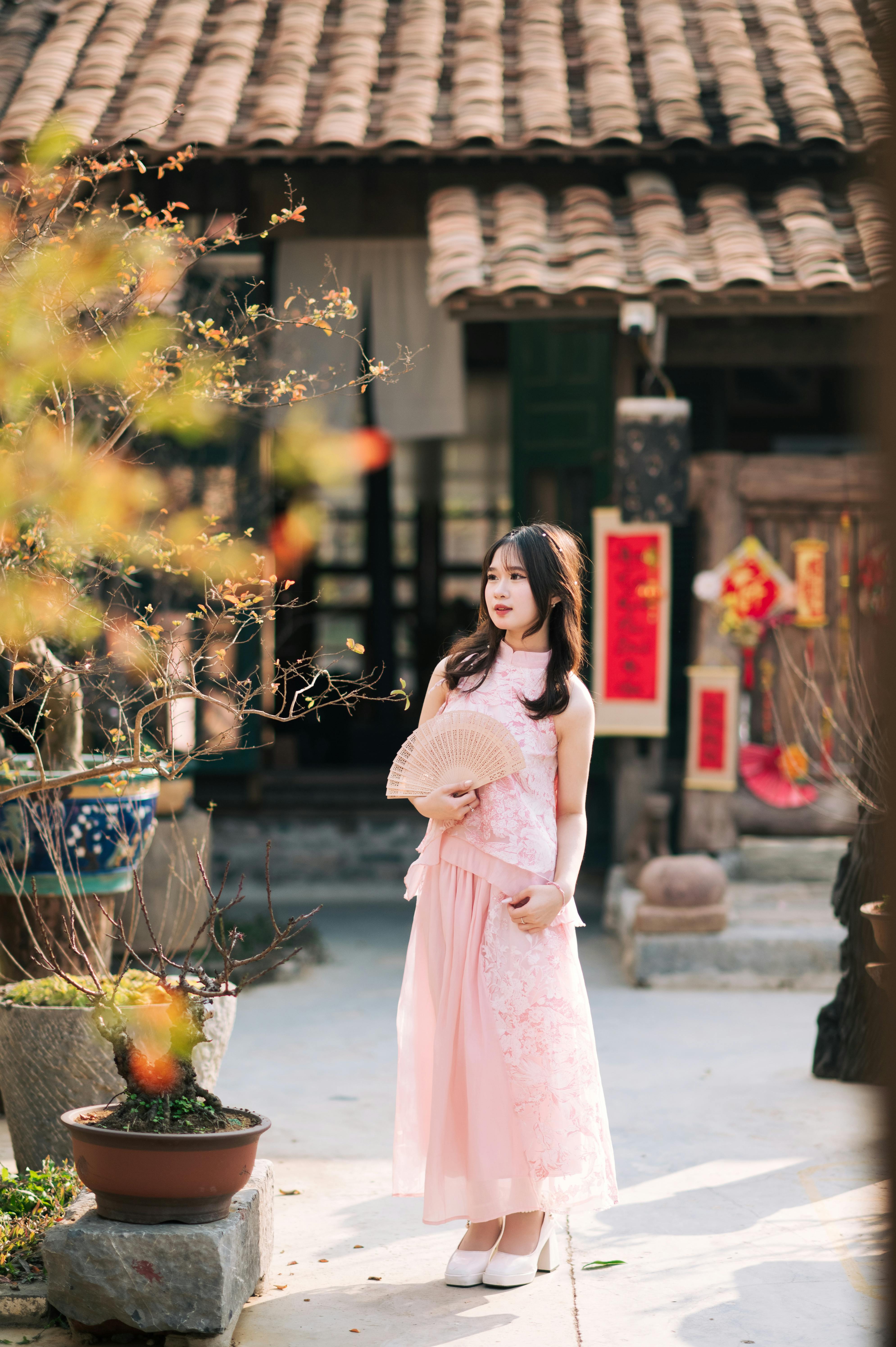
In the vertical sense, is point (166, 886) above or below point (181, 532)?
below

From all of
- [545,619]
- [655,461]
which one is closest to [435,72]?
[655,461]

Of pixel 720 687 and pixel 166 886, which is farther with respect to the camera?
pixel 720 687

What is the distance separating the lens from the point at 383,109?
7875mm

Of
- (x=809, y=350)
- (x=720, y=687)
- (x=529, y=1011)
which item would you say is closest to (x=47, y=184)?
(x=529, y=1011)

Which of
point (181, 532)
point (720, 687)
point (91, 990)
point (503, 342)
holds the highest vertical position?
point (503, 342)

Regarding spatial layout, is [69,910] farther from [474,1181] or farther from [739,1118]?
[739,1118]

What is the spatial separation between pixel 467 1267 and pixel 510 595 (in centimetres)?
176

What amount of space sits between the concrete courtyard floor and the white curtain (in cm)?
404

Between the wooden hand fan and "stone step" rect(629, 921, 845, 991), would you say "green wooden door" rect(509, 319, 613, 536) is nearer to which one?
"stone step" rect(629, 921, 845, 991)

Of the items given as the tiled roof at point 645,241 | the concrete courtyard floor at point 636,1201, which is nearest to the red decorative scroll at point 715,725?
the concrete courtyard floor at point 636,1201

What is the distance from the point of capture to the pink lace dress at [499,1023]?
3.33 metres

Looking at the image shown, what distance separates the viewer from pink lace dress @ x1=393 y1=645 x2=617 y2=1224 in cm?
333

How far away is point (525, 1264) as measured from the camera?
136 inches

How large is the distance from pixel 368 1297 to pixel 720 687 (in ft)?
15.9
